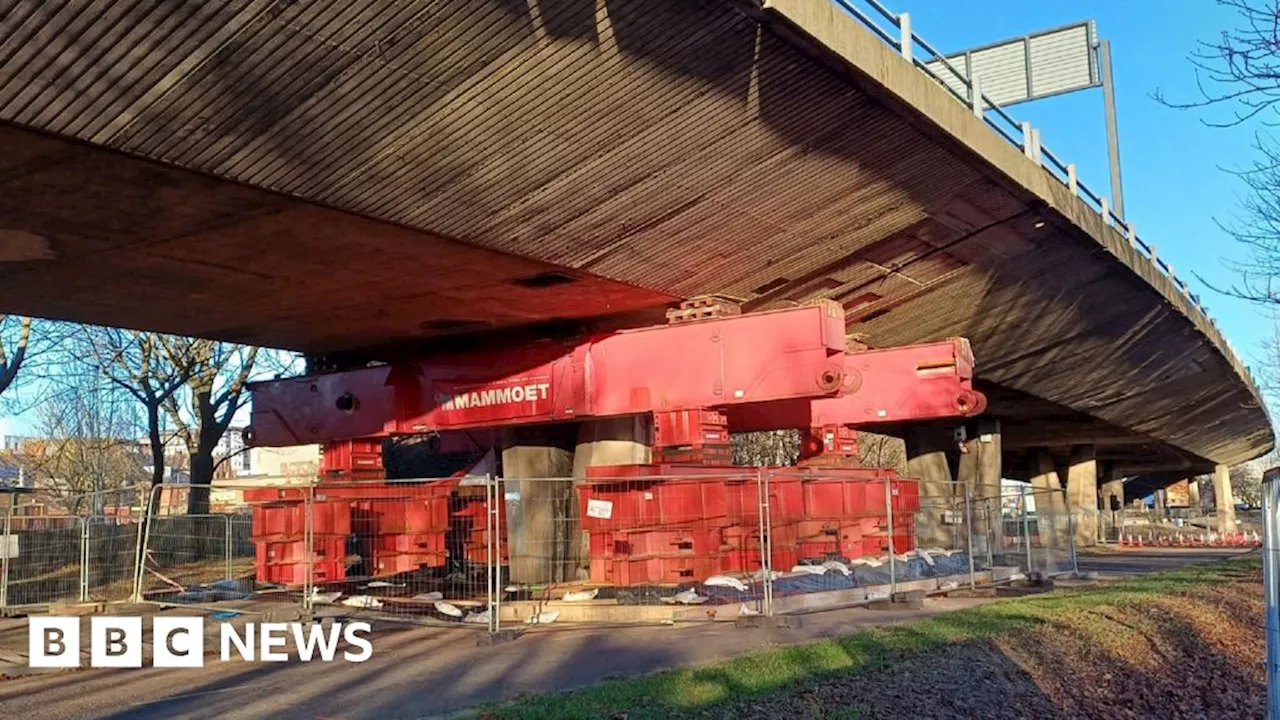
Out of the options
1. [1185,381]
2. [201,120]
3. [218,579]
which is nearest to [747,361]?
[201,120]

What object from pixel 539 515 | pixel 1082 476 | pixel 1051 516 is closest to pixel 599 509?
pixel 539 515

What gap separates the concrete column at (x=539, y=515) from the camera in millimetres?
13711

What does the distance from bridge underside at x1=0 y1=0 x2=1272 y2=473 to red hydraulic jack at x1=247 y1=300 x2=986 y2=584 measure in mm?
705

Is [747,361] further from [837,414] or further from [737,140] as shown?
[837,414]

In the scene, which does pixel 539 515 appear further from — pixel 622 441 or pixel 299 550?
pixel 299 550

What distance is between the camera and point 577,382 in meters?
13.5

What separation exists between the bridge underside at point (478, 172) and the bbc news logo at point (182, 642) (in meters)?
3.71

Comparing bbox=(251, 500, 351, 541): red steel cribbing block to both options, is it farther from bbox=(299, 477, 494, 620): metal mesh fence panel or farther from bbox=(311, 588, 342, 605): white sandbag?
bbox=(311, 588, 342, 605): white sandbag

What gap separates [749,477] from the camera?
11914mm

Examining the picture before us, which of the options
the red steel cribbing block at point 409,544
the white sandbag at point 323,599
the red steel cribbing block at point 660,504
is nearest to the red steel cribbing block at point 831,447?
the red steel cribbing block at point 660,504

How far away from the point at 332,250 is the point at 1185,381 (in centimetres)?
2752

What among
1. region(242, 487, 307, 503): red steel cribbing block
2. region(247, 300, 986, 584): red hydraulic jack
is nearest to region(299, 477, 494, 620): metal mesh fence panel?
region(242, 487, 307, 503): red steel cribbing block

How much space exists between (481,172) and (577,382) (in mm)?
4691

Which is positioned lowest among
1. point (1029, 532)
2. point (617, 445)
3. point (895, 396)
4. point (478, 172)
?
point (1029, 532)
